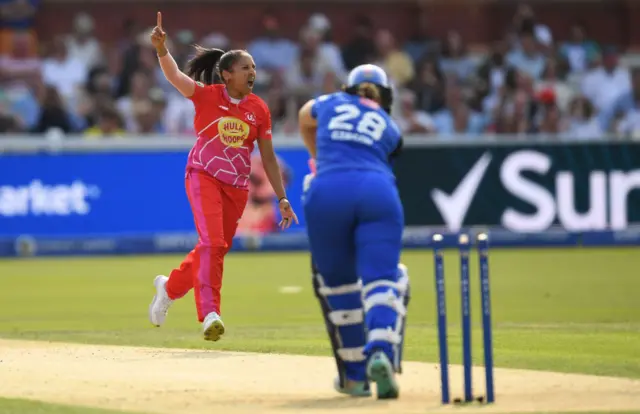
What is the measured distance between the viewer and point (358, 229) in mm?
8398

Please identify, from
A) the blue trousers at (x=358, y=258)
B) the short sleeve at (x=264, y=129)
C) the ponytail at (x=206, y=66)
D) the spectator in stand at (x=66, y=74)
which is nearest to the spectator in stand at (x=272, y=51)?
the spectator in stand at (x=66, y=74)

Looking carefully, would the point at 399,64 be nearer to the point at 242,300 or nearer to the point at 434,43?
the point at 434,43

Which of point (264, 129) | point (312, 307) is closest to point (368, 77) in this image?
point (264, 129)

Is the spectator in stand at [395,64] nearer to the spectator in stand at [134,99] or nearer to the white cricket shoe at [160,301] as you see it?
the spectator in stand at [134,99]

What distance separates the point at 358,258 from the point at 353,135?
733 mm

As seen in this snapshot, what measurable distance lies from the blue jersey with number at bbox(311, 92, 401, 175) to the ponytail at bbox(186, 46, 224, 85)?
11.5 ft

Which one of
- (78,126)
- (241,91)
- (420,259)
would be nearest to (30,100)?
(78,126)

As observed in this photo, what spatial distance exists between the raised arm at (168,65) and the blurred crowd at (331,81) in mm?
12766

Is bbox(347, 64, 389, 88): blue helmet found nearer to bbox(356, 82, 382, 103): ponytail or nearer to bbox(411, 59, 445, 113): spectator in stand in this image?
bbox(356, 82, 382, 103): ponytail

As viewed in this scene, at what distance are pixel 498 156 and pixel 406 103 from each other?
320cm

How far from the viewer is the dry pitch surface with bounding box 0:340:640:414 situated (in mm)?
8336

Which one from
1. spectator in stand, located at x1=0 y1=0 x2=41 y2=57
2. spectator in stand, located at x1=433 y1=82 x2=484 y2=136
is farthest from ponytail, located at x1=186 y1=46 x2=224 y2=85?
spectator in stand, located at x1=0 y1=0 x2=41 y2=57

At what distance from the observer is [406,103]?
26.3 meters

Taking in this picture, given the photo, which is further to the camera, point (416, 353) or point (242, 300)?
point (242, 300)
